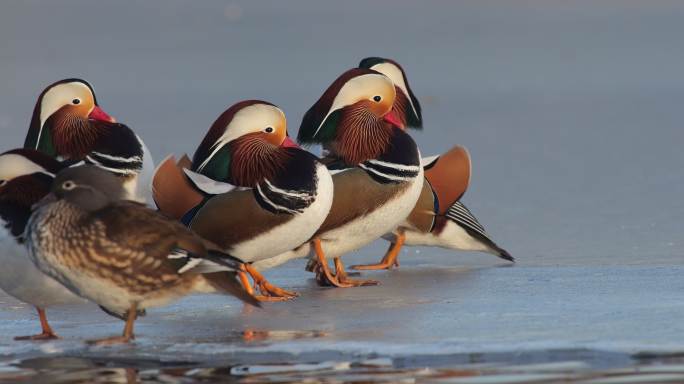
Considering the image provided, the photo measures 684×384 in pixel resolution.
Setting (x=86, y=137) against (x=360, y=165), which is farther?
(x=86, y=137)

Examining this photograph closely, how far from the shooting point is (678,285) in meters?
6.77

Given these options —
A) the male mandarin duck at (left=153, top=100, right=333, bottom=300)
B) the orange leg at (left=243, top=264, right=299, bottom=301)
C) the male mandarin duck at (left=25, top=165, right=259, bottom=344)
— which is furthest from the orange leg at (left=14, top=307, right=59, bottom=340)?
the orange leg at (left=243, top=264, right=299, bottom=301)

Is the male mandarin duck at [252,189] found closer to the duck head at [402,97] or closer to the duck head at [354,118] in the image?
the duck head at [354,118]

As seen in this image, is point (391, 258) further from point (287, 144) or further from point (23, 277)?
point (23, 277)

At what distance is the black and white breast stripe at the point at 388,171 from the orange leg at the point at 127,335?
1.96 metres

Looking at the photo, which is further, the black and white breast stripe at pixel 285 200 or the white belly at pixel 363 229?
the white belly at pixel 363 229

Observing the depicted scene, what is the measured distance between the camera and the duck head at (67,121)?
324 inches

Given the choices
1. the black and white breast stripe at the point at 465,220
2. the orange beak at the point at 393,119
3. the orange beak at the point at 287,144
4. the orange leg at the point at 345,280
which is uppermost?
the orange beak at the point at 393,119

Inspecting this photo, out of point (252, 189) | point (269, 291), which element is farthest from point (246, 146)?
point (269, 291)

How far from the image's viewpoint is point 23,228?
623 centimetres

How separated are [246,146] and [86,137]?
4.85ft

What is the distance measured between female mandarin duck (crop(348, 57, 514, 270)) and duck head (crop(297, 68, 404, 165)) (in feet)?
2.01

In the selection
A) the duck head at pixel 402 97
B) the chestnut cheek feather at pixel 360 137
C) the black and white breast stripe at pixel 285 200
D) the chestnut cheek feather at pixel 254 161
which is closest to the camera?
the black and white breast stripe at pixel 285 200

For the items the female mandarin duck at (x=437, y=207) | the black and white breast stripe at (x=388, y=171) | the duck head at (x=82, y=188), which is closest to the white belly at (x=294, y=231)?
the black and white breast stripe at (x=388, y=171)
